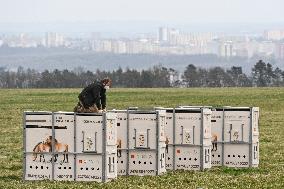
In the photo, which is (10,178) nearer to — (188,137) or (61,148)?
(61,148)

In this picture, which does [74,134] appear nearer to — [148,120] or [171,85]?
[148,120]

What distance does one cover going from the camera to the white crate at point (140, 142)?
27.6 meters

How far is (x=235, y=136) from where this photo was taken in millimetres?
30078

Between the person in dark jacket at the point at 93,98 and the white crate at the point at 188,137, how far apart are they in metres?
1.78

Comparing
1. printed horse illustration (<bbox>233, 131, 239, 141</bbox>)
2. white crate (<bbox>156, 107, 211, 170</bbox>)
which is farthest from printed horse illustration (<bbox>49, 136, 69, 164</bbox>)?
printed horse illustration (<bbox>233, 131, 239, 141</bbox>)

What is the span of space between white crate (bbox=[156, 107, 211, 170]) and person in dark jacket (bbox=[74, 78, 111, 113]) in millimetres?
1780

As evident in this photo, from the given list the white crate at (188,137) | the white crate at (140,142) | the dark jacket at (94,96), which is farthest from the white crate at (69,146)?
the white crate at (188,137)

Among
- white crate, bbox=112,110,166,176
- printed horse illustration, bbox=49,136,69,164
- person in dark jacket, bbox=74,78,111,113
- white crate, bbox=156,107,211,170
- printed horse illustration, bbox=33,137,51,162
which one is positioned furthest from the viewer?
white crate, bbox=156,107,211,170

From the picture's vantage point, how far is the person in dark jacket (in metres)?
28.0

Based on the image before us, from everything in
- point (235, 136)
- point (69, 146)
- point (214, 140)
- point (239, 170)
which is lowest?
point (239, 170)

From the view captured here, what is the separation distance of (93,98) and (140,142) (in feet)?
5.23

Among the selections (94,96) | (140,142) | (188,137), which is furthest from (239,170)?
(94,96)

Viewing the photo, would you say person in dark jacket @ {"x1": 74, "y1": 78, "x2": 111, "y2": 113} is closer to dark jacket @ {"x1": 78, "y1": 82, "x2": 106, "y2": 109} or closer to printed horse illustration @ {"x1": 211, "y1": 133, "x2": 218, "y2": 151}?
dark jacket @ {"x1": 78, "y1": 82, "x2": 106, "y2": 109}

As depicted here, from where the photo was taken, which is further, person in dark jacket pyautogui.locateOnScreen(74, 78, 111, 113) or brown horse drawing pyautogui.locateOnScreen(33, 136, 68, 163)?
person in dark jacket pyautogui.locateOnScreen(74, 78, 111, 113)
